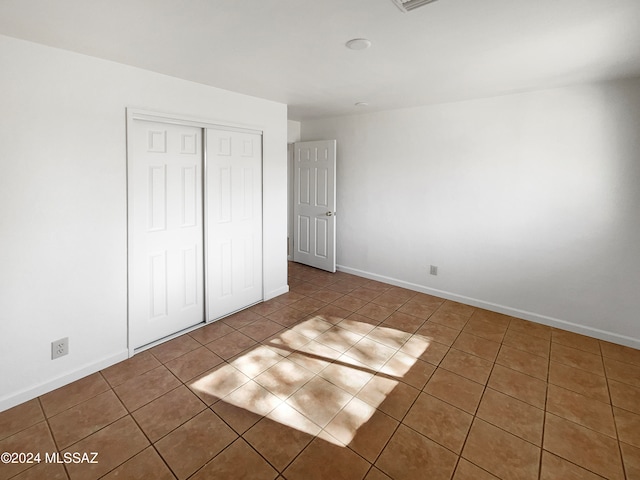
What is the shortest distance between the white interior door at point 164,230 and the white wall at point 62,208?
0.42ft

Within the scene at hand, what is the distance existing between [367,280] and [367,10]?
3.70 meters

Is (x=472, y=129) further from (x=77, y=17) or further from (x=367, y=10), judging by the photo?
(x=77, y=17)

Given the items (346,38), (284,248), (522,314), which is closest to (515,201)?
(522,314)

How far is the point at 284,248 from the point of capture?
427cm

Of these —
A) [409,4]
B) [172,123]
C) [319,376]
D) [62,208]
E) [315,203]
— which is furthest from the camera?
[315,203]

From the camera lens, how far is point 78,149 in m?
2.35

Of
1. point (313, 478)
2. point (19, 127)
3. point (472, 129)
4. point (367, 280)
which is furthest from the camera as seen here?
point (367, 280)

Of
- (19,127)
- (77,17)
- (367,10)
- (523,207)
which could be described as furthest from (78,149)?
(523,207)

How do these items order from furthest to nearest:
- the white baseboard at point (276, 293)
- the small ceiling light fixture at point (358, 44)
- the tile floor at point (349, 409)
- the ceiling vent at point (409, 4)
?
the white baseboard at point (276, 293)
the small ceiling light fixture at point (358, 44)
the tile floor at point (349, 409)
the ceiling vent at point (409, 4)

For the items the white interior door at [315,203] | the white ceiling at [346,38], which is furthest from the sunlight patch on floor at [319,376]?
the white ceiling at [346,38]

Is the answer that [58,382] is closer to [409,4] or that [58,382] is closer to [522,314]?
[409,4]

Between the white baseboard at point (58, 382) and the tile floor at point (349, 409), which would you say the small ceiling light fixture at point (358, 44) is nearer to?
the tile floor at point (349, 409)

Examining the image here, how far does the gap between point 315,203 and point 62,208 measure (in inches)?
134

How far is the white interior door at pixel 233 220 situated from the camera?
3.34 m
